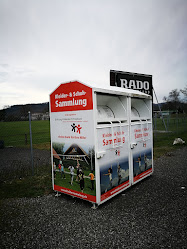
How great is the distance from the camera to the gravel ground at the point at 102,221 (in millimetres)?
2496

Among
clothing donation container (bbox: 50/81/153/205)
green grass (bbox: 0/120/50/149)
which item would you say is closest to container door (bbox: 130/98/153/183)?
clothing donation container (bbox: 50/81/153/205)

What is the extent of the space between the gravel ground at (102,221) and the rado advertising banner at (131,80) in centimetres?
476

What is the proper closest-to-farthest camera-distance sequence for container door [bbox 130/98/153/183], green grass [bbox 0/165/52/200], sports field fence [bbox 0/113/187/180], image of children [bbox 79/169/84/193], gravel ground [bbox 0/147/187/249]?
1. gravel ground [bbox 0/147/187/249]
2. image of children [bbox 79/169/84/193]
3. green grass [bbox 0/165/52/200]
4. container door [bbox 130/98/153/183]
5. sports field fence [bbox 0/113/187/180]

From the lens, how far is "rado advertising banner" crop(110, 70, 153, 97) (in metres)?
7.66

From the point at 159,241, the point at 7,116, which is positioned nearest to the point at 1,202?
the point at 159,241

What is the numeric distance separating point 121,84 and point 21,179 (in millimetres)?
5305

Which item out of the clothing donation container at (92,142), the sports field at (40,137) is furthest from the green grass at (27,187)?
the sports field at (40,137)

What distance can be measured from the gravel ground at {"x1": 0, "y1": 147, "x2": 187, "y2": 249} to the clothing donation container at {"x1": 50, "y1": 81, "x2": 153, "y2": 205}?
0.92 feet

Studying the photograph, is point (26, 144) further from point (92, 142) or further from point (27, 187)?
point (92, 142)

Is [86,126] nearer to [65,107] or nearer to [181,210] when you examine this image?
[65,107]

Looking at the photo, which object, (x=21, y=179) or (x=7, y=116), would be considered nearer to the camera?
(x=21, y=179)

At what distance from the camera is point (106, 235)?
8.61 ft

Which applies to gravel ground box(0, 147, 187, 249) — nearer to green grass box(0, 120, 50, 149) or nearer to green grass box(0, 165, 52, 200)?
green grass box(0, 165, 52, 200)

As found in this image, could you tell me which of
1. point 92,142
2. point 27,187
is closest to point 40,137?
point 27,187
